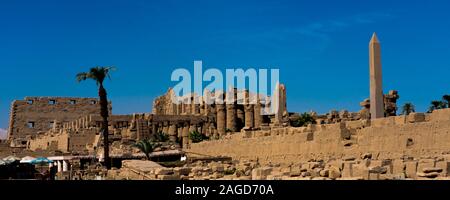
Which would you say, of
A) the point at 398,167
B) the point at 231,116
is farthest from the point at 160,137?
the point at 398,167


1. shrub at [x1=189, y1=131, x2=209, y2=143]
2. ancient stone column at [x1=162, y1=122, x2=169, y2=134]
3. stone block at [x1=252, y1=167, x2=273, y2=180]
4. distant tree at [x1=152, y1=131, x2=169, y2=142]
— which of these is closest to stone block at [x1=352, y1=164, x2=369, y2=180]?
stone block at [x1=252, y1=167, x2=273, y2=180]

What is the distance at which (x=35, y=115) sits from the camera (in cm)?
6656

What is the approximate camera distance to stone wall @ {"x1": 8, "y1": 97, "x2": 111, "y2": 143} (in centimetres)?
6600

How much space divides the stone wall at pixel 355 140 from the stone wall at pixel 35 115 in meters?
36.3

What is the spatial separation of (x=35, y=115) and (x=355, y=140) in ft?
159

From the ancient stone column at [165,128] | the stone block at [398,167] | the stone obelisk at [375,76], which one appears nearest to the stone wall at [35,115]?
the ancient stone column at [165,128]

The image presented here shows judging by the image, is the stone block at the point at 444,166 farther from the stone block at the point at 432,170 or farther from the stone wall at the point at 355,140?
the stone wall at the point at 355,140

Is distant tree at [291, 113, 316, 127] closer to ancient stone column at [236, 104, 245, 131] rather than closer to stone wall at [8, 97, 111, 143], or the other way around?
ancient stone column at [236, 104, 245, 131]

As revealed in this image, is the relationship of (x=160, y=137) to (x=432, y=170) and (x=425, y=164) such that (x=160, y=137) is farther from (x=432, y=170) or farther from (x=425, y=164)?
(x=432, y=170)

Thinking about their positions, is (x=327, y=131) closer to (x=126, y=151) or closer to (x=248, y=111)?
(x=126, y=151)

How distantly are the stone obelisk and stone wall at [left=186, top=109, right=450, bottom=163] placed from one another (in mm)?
2431

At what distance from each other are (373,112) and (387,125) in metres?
5.24

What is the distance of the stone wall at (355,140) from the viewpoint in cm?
2061
